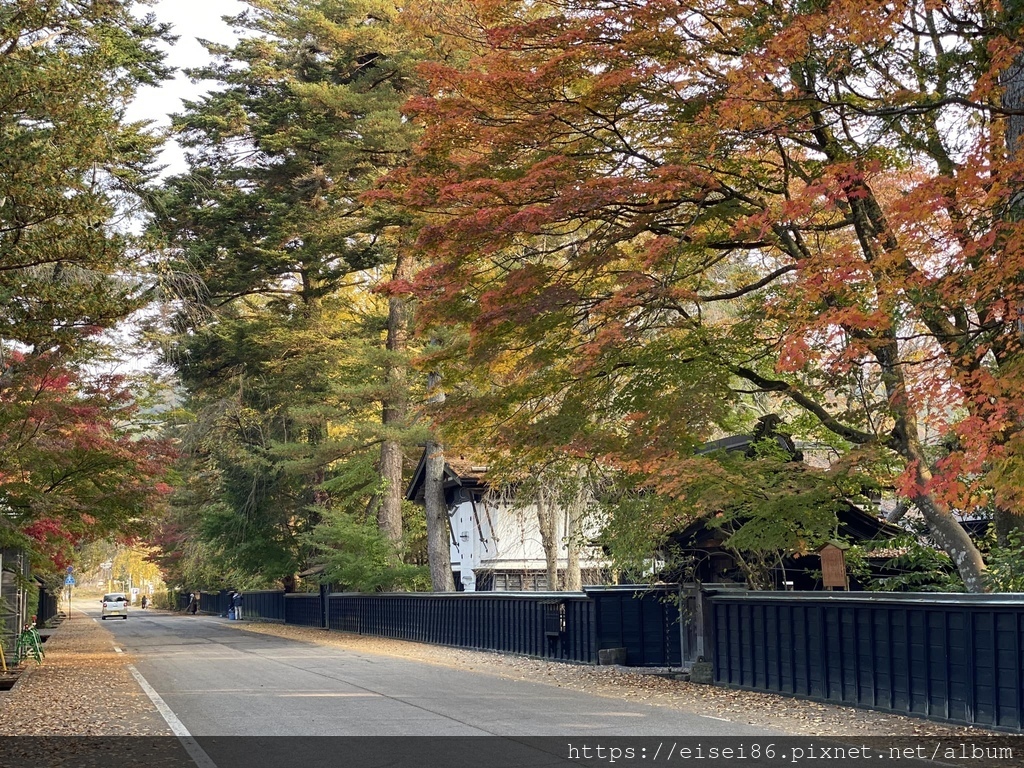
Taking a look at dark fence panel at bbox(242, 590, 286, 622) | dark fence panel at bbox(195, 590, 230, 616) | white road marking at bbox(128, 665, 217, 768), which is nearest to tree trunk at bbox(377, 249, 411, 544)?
white road marking at bbox(128, 665, 217, 768)

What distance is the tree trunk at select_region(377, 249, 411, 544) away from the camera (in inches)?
1373

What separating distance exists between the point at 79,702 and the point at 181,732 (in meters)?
4.74

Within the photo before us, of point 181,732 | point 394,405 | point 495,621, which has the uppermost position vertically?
point 394,405

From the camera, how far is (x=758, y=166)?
1538cm

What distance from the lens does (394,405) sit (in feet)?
117

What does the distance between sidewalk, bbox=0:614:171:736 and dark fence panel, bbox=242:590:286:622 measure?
28310 millimetres

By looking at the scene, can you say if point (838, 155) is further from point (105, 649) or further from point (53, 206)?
point (105, 649)

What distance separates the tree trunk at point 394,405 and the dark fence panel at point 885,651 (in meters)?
18.4

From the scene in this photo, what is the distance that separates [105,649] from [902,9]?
94.3 ft

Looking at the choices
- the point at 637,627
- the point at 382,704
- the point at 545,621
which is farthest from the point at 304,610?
the point at 382,704

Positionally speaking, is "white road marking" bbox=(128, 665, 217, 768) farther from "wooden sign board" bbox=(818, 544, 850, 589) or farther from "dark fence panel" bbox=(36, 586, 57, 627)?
"dark fence panel" bbox=(36, 586, 57, 627)

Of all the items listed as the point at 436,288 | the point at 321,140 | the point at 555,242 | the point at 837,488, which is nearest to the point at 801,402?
the point at 837,488

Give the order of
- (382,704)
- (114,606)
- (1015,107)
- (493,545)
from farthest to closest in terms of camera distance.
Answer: (114,606), (493,545), (382,704), (1015,107)

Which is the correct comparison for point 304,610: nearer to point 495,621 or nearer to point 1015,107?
point 495,621
